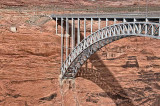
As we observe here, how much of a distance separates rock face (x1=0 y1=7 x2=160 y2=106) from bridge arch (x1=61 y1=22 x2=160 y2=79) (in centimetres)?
112

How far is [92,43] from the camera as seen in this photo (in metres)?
28.0

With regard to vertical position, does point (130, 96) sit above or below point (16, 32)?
below

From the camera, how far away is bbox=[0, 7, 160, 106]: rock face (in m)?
30.9

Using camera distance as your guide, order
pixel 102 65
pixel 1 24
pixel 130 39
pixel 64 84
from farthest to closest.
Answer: pixel 130 39 < pixel 102 65 < pixel 64 84 < pixel 1 24

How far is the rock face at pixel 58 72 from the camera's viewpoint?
101 ft

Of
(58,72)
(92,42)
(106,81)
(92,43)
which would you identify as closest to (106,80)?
(106,81)

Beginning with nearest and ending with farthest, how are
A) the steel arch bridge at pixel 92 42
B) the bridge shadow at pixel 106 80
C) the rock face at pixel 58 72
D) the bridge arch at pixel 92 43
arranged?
the steel arch bridge at pixel 92 42, the bridge arch at pixel 92 43, the rock face at pixel 58 72, the bridge shadow at pixel 106 80

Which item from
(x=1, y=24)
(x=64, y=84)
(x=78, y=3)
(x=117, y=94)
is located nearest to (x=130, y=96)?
(x=117, y=94)

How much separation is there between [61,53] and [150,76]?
1090 centimetres

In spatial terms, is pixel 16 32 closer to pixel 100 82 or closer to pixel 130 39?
pixel 100 82

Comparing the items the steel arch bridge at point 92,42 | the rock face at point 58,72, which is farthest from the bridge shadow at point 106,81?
the steel arch bridge at point 92,42

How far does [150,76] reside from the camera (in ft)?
128

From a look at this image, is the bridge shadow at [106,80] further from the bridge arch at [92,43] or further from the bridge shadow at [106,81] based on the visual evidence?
the bridge arch at [92,43]

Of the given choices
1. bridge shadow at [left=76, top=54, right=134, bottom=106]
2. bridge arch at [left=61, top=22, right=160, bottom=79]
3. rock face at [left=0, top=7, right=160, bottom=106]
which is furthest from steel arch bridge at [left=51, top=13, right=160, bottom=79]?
bridge shadow at [left=76, top=54, right=134, bottom=106]
